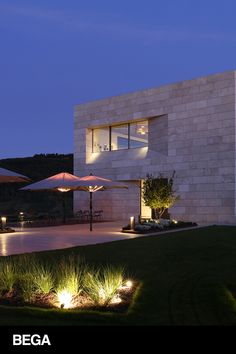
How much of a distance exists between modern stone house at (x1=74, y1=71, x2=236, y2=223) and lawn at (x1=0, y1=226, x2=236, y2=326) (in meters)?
8.46

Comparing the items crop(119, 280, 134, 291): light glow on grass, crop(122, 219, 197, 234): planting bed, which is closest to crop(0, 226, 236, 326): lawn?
crop(119, 280, 134, 291): light glow on grass

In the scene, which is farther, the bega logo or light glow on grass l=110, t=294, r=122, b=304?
light glow on grass l=110, t=294, r=122, b=304

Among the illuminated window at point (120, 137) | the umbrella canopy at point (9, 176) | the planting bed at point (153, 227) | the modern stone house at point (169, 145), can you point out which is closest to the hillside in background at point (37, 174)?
the modern stone house at point (169, 145)

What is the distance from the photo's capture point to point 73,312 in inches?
236

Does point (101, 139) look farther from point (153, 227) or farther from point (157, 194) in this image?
point (153, 227)

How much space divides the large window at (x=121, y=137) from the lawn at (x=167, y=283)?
1281 centimetres

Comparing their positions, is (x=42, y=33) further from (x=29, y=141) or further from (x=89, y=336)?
(x=89, y=336)

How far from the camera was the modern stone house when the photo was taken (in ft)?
73.0

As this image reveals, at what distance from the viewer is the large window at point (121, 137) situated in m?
26.4

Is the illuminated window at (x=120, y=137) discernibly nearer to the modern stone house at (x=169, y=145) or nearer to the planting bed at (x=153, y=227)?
the modern stone house at (x=169, y=145)

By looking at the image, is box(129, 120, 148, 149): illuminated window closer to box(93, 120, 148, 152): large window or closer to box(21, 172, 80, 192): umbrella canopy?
box(93, 120, 148, 152): large window

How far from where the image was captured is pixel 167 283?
7914 mm

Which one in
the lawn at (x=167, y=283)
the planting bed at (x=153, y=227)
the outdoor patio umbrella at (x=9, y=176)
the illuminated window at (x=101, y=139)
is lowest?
the lawn at (x=167, y=283)

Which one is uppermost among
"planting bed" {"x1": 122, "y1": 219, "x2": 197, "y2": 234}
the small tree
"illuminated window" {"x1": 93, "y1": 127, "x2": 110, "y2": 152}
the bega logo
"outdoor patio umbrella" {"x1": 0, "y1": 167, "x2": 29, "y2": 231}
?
"illuminated window" {"x1": 93, "y1": 127, "x2": 110, "y2": 152}
